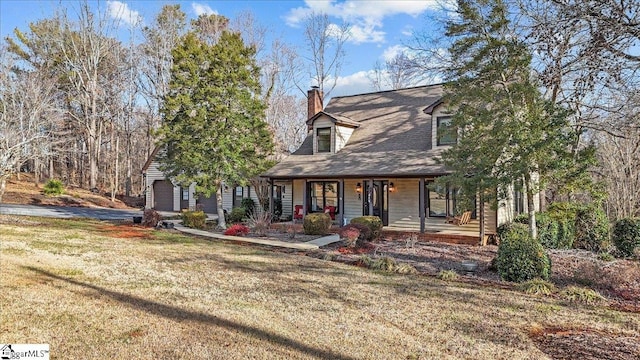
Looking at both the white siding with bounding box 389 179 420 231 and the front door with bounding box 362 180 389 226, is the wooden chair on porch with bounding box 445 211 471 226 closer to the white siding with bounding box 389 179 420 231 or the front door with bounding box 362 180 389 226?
the white siding with bounding box 389 179 420 231

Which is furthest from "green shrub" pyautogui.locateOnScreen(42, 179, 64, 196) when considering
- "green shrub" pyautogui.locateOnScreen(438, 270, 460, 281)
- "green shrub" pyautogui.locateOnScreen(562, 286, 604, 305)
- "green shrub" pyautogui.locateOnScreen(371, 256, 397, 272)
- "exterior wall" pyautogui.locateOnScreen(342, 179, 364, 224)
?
"green shrub" pyautogui.locateOnScreen(562, 286, 604, 305)

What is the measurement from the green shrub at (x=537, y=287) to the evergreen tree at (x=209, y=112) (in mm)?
11864

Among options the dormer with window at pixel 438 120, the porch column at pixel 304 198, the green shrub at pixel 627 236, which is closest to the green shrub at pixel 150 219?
the porch column at pixel 304 198

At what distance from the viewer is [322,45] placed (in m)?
31.4

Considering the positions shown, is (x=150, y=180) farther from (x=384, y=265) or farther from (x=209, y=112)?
(x=384, y=265)

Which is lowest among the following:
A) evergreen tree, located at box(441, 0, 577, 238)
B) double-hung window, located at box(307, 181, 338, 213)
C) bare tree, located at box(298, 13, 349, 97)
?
double-hung window, located at box(307, 181, 338, 213)

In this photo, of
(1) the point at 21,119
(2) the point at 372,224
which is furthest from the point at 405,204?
(1) the point at 21,119

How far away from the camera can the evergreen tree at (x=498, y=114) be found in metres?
9.26

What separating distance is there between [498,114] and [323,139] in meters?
10.0

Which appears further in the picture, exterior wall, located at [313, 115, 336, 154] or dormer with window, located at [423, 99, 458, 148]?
exterior wall, located at [313, 115, 336, 154]

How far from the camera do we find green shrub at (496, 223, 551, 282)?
27.0ft

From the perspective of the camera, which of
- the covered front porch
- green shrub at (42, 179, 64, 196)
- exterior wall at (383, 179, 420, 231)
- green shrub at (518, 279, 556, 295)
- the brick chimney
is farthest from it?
green shrub at (42, 179, 64, 196)

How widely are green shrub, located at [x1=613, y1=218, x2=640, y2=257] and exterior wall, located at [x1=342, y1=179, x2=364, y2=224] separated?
30.1 feet

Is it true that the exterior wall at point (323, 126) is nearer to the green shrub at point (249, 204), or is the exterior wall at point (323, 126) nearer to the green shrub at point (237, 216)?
the green shrub at point (237, 216)
